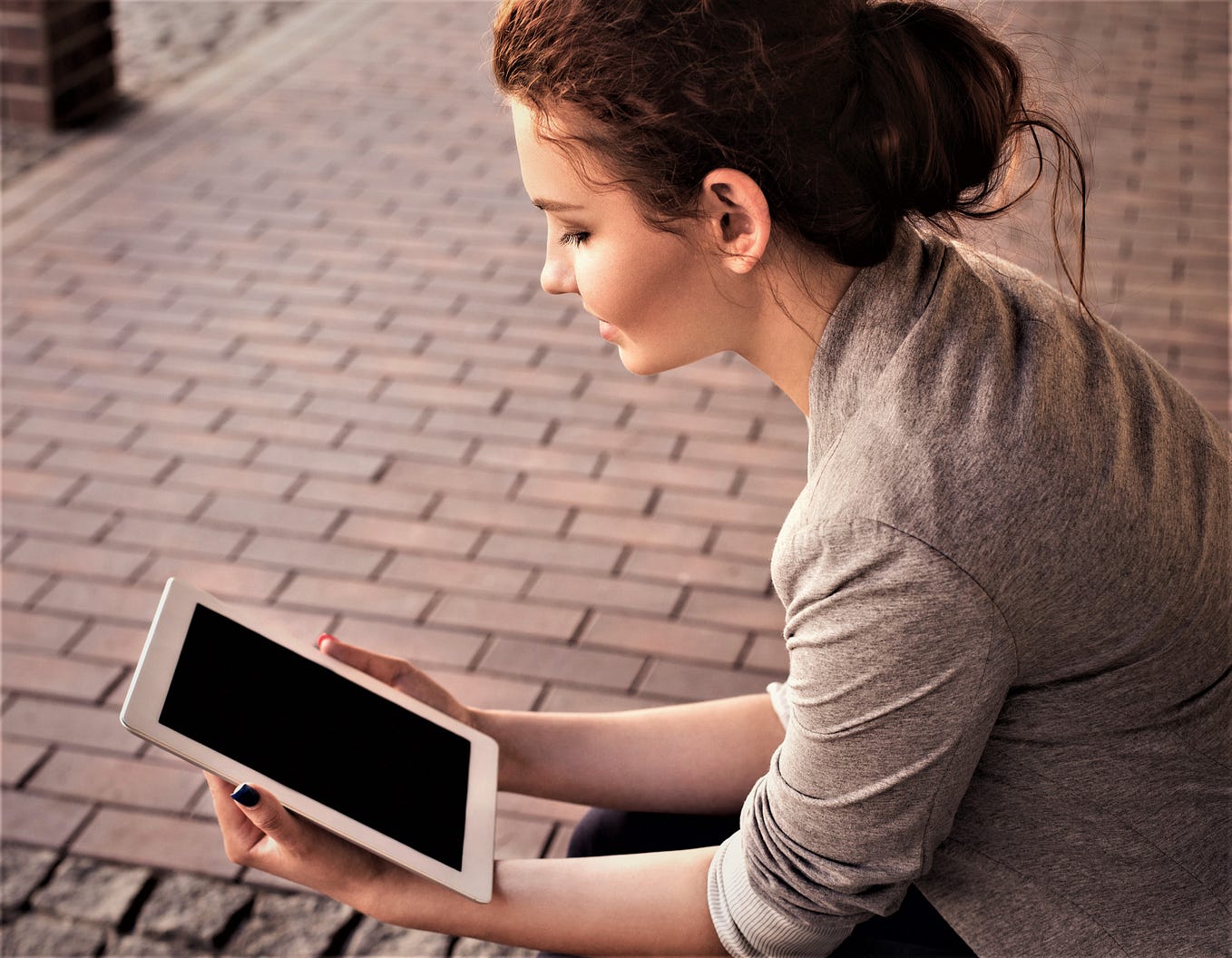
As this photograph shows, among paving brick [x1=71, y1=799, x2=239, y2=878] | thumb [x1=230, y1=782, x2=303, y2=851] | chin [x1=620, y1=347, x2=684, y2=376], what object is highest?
chin [x1=620, y1=347, x2=684, y2=376]

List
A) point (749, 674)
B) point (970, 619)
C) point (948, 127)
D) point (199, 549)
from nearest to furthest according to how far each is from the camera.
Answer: point (970, 619)
point (948, 127)
point (749, 674)
point (199, 549)

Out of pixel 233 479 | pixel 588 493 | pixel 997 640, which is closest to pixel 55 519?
pixel 233 479

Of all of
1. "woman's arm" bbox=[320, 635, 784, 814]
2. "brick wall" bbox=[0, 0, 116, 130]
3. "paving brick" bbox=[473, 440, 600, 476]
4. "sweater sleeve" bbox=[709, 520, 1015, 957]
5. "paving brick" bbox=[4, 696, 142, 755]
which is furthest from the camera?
"brick wall" bbox=[0, 0, 116, 130]

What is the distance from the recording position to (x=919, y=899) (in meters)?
1.58

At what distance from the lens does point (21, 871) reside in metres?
2.40

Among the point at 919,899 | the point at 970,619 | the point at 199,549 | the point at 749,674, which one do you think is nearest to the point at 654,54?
the point at 970,619

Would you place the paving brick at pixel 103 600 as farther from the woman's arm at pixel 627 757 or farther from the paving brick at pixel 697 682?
the woman's arm at pixel 627 757

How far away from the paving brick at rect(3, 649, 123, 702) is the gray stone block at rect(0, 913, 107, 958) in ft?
1.92

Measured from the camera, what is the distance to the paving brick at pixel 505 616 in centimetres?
303

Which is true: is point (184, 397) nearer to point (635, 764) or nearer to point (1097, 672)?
point (635, 764)

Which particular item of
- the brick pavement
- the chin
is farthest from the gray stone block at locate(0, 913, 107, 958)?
the chin

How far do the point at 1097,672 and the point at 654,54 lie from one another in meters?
0.66

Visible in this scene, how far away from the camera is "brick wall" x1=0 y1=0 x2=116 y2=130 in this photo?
5461 mm

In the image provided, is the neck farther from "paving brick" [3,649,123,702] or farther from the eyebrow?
"paving brick" [3,649,123,702]
